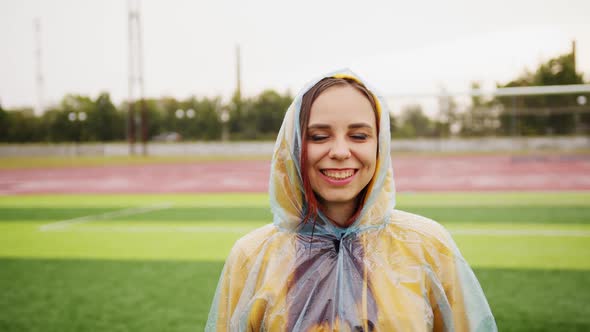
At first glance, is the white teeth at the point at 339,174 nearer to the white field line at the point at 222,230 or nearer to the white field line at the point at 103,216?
the white field line at the point at 222,230

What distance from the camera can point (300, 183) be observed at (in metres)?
Answer: 1.43

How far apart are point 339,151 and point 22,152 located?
43182 mm

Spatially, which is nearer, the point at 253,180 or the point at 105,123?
the point at 253,180

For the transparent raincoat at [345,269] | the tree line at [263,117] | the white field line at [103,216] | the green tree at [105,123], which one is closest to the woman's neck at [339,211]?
the transparent raincoat at [345,269]

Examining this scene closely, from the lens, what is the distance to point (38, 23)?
35500mm

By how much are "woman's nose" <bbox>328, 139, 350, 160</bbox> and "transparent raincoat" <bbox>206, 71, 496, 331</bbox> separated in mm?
114

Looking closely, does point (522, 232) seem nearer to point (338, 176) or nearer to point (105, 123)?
point (338, 176)

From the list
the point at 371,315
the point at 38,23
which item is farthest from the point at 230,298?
the point at 38,23

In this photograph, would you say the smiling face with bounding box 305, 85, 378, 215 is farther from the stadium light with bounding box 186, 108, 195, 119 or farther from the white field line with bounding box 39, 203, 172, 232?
the stadium light with bounding box 186, 108, 195, 119

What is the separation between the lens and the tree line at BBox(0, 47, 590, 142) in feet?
84.6

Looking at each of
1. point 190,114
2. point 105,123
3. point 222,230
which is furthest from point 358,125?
point 105,123

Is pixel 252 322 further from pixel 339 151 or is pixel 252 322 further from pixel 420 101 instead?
pixel 420 101

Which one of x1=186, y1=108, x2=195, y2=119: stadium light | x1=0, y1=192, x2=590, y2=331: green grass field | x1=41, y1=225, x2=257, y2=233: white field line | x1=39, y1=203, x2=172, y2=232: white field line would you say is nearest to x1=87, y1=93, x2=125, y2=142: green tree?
x1=186, y1=108, x2=195, y2=119: stadium light

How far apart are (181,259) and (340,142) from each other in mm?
5003
